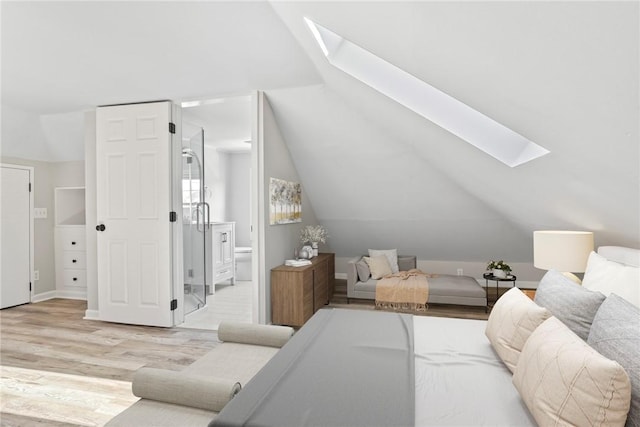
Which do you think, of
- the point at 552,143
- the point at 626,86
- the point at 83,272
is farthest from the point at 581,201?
the point at 83,272

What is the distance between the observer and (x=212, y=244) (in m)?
5.31

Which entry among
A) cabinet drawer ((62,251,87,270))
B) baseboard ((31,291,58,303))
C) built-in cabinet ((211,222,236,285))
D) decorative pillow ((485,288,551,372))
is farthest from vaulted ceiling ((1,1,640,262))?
baseboard ((31,291,58,303))

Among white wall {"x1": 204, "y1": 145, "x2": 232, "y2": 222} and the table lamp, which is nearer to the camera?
the table lamp

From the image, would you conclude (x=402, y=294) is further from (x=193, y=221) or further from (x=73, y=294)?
(x=73, y=294)

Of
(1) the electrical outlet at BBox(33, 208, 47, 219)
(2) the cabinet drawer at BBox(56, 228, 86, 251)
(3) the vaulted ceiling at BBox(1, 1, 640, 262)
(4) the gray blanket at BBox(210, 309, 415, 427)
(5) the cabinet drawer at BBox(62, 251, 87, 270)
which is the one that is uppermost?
(3) the vaulted ceiling at BBox(1, 1, 640, 262)

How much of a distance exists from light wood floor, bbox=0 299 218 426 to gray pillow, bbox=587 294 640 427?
2.63 m

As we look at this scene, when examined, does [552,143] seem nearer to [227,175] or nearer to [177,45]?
[177,45]

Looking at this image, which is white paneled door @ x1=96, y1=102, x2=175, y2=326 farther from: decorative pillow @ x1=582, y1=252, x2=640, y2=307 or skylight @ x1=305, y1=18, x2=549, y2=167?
decorative pillow @ x1=582, y1=252, x2=640, y2=307

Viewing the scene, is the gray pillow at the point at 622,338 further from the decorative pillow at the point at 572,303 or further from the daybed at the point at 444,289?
the daybed at the point at 444,289

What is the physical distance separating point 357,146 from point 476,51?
2.69m

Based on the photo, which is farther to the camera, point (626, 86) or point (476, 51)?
point (476, 51)

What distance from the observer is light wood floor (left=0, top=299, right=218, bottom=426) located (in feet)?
7.54

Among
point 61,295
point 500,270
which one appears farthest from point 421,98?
point 61,295

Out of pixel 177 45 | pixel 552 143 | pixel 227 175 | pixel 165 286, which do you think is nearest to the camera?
pixel 552 143
